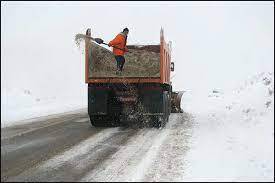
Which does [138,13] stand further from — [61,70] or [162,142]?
[162,142]

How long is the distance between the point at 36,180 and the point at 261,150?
13.7 feet

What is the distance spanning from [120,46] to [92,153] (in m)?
4.99

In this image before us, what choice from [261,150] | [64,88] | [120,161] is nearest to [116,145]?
[120,161]

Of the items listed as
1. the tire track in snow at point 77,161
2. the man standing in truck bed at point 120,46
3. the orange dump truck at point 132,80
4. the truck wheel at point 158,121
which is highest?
the man standing in truck bed at point 120,46

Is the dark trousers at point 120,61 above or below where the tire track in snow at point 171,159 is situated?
above

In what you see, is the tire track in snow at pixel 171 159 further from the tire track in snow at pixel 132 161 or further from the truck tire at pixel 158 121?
the truck tire at pixel 158 121

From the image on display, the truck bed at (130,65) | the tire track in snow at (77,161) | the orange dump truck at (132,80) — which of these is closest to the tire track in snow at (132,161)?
the tire track in snow at (77,161)

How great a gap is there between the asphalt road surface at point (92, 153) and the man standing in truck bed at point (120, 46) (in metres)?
1.94

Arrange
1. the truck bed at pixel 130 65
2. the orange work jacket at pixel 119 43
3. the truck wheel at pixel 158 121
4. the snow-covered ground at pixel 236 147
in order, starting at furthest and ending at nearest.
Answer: the truck bed at pixel 130 65 → the truck wheel at pixel 158 121 → the orange work jacket at pixel 119 43 → the snow-covered ground at pixel 236 147

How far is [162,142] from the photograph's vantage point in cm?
1076

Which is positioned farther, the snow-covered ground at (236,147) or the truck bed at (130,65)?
the truck bed at (130,65)

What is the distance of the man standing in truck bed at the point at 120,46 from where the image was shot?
538 inches

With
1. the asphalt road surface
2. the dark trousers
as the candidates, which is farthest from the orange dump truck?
the asphalt road surface

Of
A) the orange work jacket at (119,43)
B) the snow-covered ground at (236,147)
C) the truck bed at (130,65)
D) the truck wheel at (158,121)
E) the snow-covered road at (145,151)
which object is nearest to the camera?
the snow-covered ground at (236,147)
